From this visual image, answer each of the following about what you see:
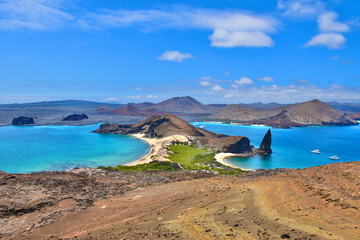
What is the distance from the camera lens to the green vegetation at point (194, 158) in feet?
207

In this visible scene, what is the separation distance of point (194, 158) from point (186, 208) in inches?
2166

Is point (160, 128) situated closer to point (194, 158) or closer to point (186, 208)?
point (194, 158)

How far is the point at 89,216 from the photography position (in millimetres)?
22297

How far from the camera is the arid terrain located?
14.6m

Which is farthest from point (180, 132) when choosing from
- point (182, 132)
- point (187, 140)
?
point (187, 140)

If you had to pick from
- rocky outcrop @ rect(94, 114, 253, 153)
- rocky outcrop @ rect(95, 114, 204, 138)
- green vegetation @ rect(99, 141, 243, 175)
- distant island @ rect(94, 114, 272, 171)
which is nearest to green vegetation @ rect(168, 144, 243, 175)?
green vegetation @ rect(99, 141, 243, 175)

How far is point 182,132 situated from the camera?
112 metres

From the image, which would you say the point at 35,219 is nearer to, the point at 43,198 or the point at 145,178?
the point at 43,198

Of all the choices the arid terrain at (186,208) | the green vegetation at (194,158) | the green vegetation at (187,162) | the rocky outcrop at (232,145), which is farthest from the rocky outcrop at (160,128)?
the arid terrain at (186,208)

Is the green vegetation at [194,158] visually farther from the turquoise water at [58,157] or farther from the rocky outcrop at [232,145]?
the turquoise water at [58,157]

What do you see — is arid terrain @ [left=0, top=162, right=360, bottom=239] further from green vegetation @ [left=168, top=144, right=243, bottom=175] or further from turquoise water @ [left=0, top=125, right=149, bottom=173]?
turquoise water @ [left=0, top=125, right=149, bottom=173]

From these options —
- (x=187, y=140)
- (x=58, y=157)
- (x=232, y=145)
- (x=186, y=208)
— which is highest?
(x=186, y=208)

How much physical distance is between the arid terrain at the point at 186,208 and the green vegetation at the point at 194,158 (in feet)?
102

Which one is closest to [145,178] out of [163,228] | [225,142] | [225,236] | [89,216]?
[89,216]
